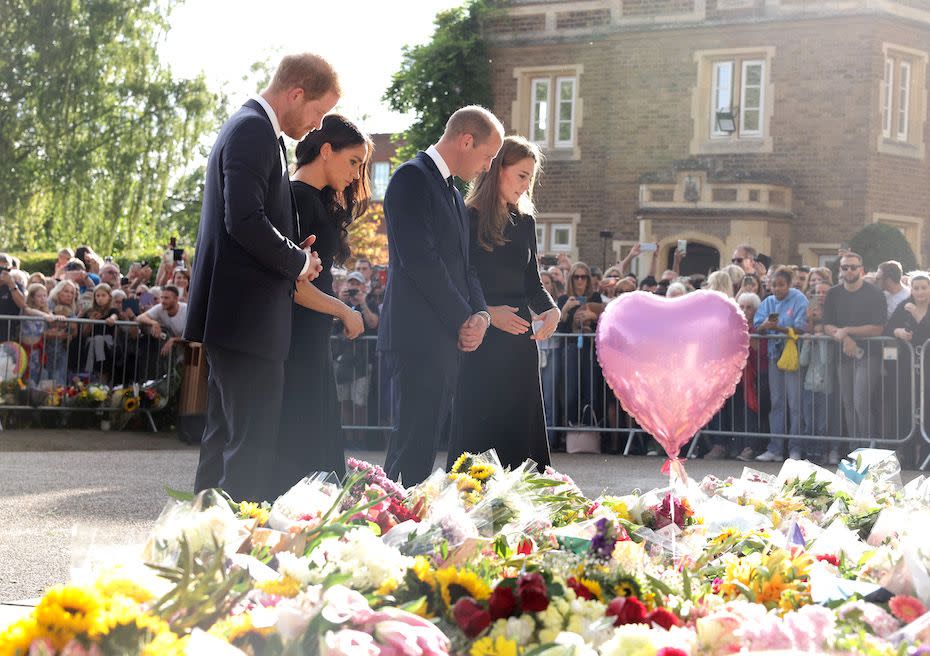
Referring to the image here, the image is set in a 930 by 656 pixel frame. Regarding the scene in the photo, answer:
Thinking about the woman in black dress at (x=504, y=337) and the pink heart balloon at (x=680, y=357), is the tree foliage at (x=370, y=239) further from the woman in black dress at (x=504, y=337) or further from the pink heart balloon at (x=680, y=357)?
the pink heart balloon at (x=680, y=357)

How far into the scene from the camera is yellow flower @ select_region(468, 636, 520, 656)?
2428 millimetres

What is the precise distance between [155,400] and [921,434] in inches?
295

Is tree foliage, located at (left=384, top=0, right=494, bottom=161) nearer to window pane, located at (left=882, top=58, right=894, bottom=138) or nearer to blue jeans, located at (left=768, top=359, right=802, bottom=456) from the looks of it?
window pane, located at (left=882, top=58, right=894, bottom=138)

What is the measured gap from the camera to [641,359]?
4.98 m

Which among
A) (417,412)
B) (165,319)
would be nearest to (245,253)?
(417,412)

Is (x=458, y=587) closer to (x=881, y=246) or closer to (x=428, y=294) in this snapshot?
(x=428, y=294)

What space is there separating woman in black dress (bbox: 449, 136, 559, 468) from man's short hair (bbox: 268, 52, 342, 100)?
1.59 metres

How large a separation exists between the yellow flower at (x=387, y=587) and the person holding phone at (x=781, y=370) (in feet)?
32.0

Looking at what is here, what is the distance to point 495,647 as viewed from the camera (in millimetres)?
2490

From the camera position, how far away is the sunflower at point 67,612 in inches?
88.2

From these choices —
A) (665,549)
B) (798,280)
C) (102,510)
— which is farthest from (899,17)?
(665,549)

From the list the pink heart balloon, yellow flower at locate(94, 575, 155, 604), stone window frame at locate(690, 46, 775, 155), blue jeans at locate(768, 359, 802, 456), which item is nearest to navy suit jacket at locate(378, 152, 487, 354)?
Result: the pink heart balloon

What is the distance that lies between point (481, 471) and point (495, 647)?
7.46 feet

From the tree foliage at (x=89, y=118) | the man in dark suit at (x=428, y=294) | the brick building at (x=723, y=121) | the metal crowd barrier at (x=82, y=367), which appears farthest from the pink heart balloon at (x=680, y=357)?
the tree foliage at (x=89, y=118)
